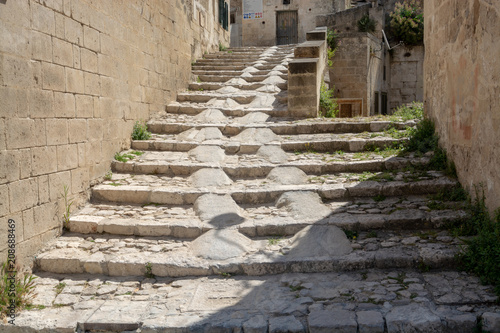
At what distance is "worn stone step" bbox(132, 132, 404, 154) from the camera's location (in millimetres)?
6309

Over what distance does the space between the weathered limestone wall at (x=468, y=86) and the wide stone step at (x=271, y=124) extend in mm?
1121

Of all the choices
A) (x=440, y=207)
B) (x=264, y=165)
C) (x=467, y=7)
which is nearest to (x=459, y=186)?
(x=440, y=207)

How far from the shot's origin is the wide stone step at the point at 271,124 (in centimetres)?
689

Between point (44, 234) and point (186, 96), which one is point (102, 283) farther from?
point (186, 96)

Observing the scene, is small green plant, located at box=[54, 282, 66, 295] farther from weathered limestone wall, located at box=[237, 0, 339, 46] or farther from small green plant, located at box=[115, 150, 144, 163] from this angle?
weathered limestone wall, located at box=[237, 0, 339, 46]

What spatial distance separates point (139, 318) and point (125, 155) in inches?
131

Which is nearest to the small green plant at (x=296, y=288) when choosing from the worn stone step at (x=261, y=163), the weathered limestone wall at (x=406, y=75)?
the worn stone step at (x=261, y=163)

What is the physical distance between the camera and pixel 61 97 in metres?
4.70

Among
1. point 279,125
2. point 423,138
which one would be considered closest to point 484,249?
point 423,138

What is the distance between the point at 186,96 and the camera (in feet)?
29.2

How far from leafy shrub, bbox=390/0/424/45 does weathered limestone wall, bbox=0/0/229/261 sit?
11493 millimetres

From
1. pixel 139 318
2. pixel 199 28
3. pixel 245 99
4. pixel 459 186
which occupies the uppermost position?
pixel 199 28

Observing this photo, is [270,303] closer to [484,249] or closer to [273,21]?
[484,249]

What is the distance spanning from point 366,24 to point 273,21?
6.76 metres
